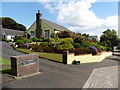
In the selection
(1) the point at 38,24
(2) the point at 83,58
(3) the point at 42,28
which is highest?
(1) the point at 38,24

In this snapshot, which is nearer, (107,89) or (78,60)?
(107,89)

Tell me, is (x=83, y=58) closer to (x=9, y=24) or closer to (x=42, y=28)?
(x=42, y=28)

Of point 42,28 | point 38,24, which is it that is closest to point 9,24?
point 38,24

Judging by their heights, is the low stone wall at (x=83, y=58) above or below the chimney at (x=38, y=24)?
below

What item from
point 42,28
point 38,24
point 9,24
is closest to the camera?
point 38,24

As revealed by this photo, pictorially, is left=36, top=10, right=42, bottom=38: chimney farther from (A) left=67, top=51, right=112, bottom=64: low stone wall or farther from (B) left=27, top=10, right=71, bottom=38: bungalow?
(A) left=67, top=51, right=112, bottom=64: low stone wall

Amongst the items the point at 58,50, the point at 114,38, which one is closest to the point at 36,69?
the point at 58,50

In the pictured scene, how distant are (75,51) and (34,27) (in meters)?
22.9

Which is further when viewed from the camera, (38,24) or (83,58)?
(38,24)

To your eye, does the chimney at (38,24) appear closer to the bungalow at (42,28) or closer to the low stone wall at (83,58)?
the bungalow at (42,28)

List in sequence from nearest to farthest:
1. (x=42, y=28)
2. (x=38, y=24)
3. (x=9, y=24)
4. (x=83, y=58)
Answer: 1. (x=83, y=58)
2. (x=38, y=24)
3. (x=42, y=28)
4. (x=9, y=24)

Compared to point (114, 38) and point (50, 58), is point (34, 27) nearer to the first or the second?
point (50, 58)

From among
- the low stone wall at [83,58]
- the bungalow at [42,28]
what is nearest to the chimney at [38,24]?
the bungalow at [42,28]

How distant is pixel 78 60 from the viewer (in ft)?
49.5
